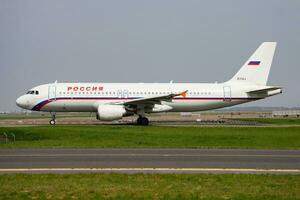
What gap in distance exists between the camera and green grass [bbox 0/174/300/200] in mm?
8703

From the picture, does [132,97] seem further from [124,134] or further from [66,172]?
[66,172]

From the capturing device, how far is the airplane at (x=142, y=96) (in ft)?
120

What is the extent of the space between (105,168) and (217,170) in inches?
135

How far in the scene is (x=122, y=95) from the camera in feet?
126

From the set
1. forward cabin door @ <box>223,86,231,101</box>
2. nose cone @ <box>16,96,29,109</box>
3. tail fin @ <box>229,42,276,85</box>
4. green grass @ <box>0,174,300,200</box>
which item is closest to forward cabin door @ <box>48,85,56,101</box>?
nose cone @ <box>16,96,29,109</box>

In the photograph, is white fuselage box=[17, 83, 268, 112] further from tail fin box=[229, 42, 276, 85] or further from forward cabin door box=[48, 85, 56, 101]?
tail fin box=[229, 42, 276, 85]

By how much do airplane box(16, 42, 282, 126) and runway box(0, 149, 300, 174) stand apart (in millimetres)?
18791

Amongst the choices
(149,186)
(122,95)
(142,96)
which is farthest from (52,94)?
(149,186)

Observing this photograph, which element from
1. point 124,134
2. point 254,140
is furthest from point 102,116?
point 254,140

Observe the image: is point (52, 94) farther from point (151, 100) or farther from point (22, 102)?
point (151, 100)

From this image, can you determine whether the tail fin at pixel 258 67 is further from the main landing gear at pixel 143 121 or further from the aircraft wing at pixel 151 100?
the main landing gear at pixel 143 121

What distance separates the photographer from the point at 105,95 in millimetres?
38094

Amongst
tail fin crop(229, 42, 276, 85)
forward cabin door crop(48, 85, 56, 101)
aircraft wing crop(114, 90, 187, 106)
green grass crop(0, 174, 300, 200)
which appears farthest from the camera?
tail fin crop(229, 42, 276, 85)

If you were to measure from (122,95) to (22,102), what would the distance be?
933 centimetres
